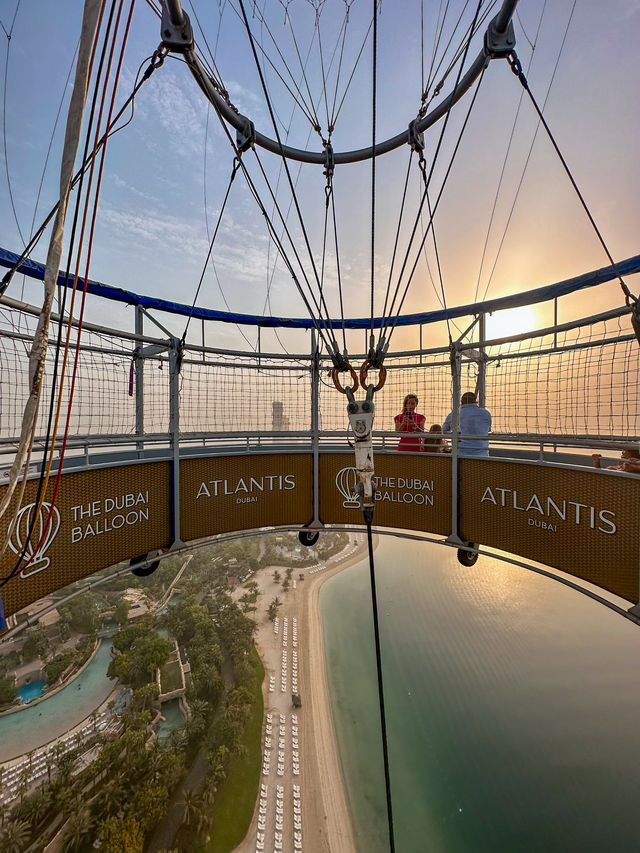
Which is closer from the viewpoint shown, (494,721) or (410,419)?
(410,419)

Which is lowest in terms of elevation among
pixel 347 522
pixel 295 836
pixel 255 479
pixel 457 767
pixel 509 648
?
pixel 295 836

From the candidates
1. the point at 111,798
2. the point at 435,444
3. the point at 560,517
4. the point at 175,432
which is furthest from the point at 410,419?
the point at 111,798

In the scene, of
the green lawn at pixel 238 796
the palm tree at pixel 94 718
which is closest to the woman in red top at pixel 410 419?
the green lawn at pixel 238 796

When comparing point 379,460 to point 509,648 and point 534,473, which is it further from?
point 509,648

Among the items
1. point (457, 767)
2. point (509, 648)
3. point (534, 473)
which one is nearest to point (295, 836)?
point (457, 767)

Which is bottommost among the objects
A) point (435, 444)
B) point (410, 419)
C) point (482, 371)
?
point (435, 444)

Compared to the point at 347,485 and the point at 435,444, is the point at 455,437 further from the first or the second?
the point at 347,485

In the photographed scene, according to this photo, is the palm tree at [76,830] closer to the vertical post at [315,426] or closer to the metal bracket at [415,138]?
the vertical post at [315,426]
